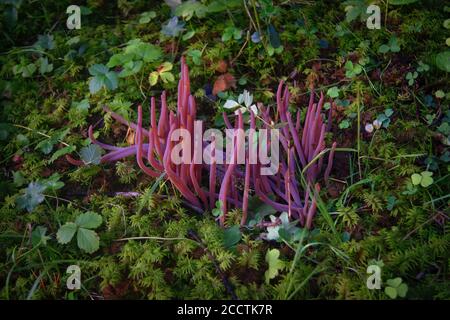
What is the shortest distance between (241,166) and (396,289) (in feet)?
2.30

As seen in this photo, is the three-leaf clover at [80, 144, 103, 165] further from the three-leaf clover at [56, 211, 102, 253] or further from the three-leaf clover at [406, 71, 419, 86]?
the three-leaf clover at [406, 71, 419, 86]

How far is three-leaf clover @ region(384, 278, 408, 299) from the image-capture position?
1412mm

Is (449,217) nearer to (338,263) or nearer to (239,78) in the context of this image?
(338,263)

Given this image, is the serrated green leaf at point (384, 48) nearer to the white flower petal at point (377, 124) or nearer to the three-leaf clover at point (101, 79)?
the white flower petal at point (377, 124)

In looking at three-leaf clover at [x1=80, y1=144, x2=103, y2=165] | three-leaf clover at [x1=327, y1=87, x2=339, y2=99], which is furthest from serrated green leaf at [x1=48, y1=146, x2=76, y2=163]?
three-leaf clover at [x1=327, y1=87, x2=339, y2=99]

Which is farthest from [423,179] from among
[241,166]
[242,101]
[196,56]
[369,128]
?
[196,56]

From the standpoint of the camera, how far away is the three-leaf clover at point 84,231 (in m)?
1.61

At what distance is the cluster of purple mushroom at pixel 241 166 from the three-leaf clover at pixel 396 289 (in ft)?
1.04

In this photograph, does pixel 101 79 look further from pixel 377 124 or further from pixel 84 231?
pixel 377 124

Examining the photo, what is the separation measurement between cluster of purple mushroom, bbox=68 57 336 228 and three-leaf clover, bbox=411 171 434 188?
0.97 feet

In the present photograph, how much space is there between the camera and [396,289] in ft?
4.67

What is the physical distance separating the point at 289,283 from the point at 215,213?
363mm
